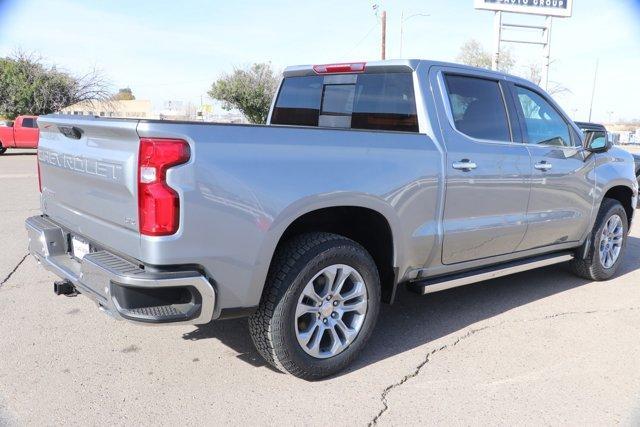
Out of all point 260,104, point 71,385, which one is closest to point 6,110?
point 260,104

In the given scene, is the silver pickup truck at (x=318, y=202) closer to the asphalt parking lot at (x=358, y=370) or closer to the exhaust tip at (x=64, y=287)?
the exhaust tip at (x=64, y=287)

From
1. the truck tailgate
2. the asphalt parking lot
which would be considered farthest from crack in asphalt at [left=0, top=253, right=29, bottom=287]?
the truck tailgate

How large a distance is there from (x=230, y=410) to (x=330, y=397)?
0.57 m

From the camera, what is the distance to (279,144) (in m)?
2.91

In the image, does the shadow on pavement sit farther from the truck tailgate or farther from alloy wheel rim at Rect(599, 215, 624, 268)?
the truck tailgate

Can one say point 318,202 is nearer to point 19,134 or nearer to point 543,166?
point 543,166

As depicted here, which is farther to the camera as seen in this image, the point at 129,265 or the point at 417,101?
the point at 417,101

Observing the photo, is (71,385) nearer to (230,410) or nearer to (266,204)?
(230,410)

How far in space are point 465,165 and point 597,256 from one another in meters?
2.56

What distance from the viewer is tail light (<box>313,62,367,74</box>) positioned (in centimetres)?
426

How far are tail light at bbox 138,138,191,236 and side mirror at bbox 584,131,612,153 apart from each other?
3935 mm

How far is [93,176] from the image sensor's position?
2.96 meters

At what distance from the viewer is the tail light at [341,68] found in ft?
14.0

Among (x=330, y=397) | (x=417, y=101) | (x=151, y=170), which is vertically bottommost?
(x=330, y=397)
